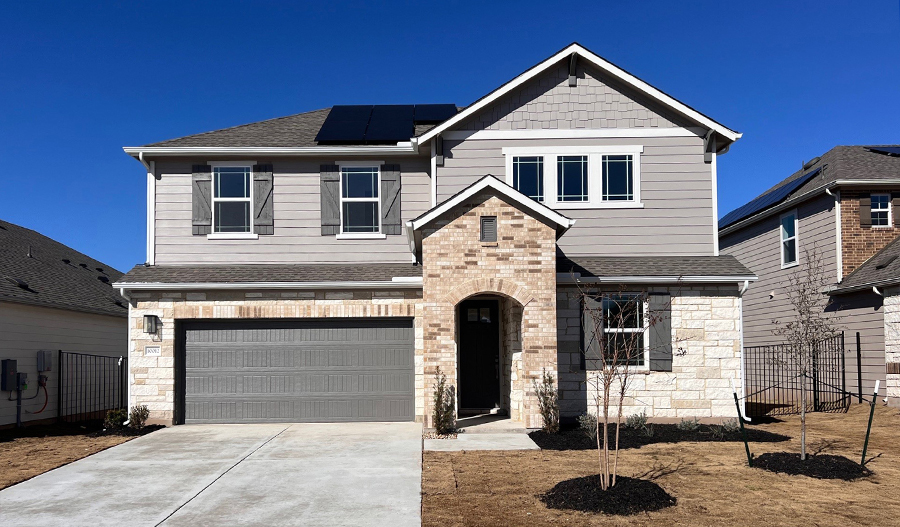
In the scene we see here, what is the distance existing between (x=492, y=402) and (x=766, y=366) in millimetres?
9878

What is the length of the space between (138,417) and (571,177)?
9.89 m

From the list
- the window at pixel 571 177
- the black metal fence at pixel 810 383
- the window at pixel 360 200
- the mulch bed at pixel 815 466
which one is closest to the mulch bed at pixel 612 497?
the mulch bed at pixel 815 466

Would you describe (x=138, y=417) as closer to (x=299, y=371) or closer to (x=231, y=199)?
(x=299, y=371)

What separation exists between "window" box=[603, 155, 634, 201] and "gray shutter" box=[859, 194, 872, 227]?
6.96m

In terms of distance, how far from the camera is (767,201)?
22.3 metres

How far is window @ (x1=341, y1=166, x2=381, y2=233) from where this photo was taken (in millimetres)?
15453

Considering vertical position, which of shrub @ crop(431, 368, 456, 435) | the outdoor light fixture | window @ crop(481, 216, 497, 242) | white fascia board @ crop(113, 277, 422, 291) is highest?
window @ crop(481, 216, 497, 242)

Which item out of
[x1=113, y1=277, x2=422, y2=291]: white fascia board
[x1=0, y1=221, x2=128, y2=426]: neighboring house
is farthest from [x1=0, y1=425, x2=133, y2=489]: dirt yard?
[x1=113, y1=277, x2=422, y2=291]: white fascia board

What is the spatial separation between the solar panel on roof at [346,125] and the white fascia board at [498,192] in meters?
3.67

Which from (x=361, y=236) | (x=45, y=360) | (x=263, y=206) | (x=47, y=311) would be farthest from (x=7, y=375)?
(x=361, y=236)

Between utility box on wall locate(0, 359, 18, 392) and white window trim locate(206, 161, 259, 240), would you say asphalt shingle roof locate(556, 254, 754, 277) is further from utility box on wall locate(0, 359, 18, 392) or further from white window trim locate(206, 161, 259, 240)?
utility box on wall locate(0, 359, 18, 392)

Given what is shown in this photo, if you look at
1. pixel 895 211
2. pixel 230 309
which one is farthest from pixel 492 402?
pixel 895 211

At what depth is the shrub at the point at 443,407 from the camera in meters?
12.4

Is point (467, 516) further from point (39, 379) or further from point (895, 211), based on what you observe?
point (895, 211)
